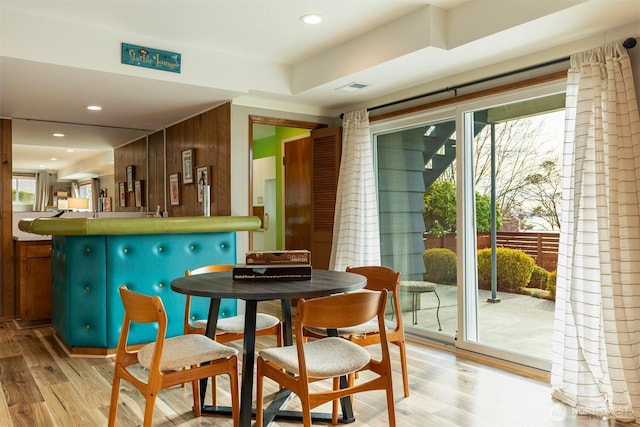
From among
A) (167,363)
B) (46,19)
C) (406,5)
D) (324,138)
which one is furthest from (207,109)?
(167,363)

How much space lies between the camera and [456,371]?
10.8 feet

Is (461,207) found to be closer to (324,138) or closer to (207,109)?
(324,138)

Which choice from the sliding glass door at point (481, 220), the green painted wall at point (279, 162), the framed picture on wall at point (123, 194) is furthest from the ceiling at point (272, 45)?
the green painted wall at point (279, 162)

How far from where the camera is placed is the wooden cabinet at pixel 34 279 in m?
4.66

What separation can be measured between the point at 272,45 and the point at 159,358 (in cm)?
269

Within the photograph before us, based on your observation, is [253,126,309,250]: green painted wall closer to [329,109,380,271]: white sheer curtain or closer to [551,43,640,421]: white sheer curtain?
[329,109,380,271]: white sheer curtain

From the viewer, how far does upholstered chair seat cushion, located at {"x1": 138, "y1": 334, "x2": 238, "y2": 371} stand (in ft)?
6.61

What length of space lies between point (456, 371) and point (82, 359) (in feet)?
8.77

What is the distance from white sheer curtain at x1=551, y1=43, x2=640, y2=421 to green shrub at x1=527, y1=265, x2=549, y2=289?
A: 451mm

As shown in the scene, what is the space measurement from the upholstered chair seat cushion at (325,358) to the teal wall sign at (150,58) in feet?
8.17

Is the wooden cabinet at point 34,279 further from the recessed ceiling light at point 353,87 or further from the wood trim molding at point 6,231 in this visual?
the recessed ceiling light at point 353,87

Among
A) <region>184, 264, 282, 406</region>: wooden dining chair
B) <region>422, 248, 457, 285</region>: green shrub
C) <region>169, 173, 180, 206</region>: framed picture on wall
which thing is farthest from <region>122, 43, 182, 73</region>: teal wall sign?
<region>422, 248, 457, 285</region>: green shrub

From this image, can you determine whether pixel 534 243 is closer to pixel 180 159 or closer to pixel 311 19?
pixel 311 19

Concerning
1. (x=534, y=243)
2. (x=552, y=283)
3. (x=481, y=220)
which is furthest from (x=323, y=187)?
(x=552, y=283)
